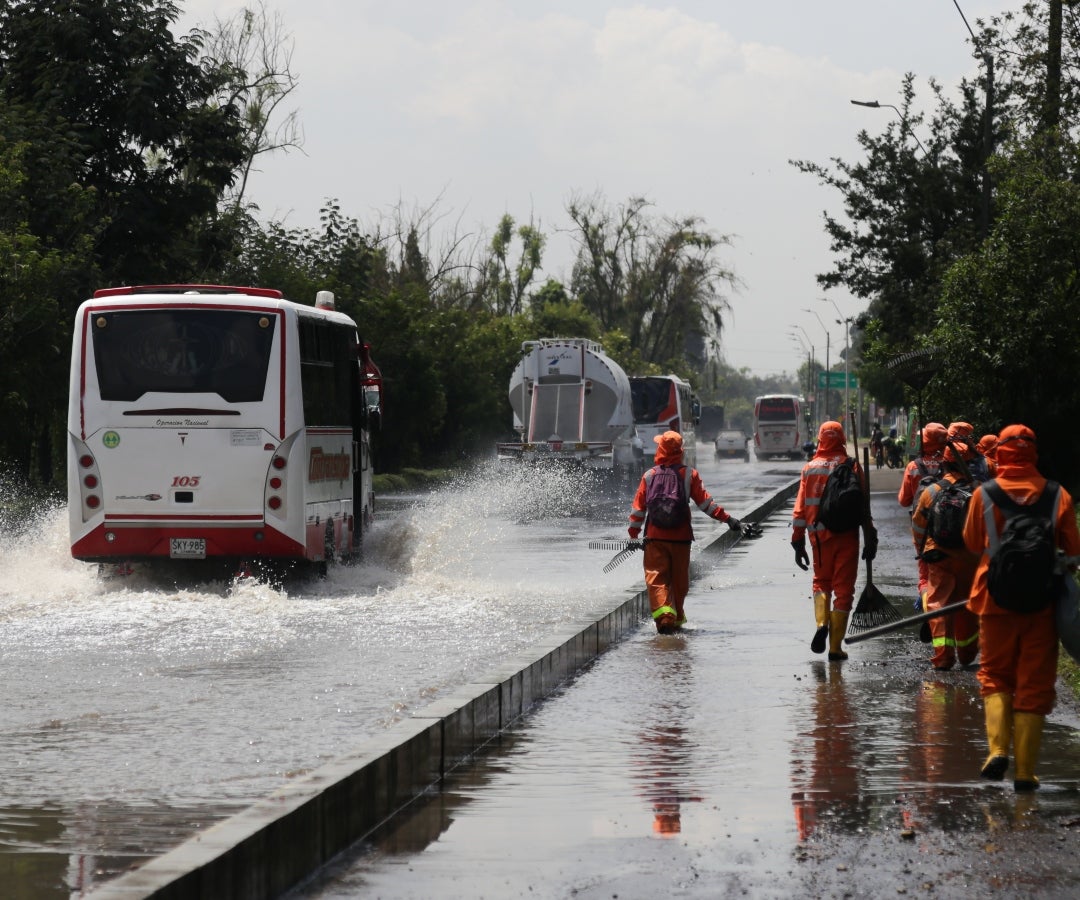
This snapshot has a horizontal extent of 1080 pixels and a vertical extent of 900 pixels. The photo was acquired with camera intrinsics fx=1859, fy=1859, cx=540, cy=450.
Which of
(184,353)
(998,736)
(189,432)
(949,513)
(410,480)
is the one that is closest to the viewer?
(998,736)

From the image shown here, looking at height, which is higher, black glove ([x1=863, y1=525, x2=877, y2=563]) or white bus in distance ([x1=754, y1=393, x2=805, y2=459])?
white bus in distance ([x1=754, y1=393, x2=805, y2=459])

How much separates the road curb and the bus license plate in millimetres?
6583

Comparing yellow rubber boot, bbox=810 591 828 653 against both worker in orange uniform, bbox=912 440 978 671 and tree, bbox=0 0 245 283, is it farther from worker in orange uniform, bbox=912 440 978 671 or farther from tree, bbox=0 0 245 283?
tree, bbox=0 0 245 283

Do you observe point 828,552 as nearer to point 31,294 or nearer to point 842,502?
point 842,502

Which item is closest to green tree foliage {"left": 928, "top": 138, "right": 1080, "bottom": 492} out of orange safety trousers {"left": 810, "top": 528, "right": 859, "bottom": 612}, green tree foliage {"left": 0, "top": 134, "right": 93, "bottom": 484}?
green tree foliage {"left": 0, "top": 134, "right": 93, "bottom": 484}

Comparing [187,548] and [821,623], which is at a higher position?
[187,548]

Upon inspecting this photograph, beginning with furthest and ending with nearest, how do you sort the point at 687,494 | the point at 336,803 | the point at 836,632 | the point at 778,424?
the point at 778,424
the point at 687,494
the point at 836,632
the point at 336,803

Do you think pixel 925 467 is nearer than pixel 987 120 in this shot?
Yes

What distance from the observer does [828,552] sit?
41.0 feet

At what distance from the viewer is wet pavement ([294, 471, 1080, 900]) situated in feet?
20.7

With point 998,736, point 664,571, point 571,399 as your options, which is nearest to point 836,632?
point 664,571

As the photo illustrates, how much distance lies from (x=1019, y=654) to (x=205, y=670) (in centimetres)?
535

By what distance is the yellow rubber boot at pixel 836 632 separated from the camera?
12.3 meters

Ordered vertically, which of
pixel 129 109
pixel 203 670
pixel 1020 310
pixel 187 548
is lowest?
pixel 203 670
